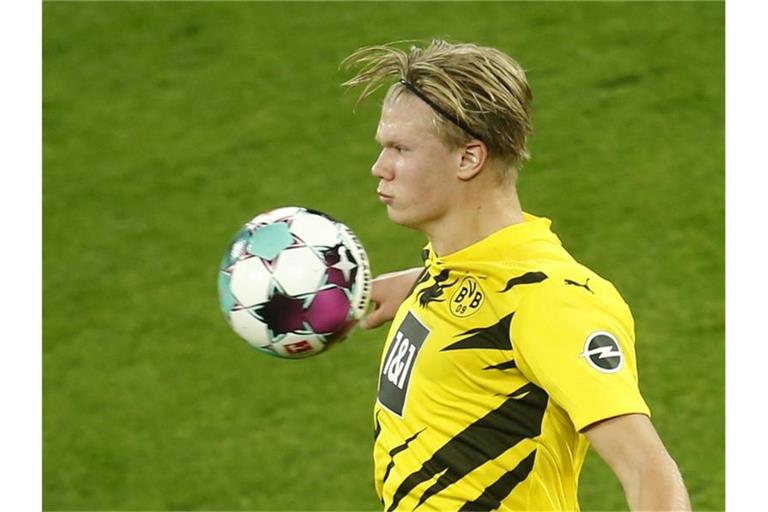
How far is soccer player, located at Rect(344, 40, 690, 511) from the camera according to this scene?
3.75 m

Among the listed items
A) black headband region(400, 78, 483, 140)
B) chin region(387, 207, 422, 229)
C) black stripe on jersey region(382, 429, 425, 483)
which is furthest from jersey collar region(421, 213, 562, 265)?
black stripe on jersey region(382, 429, 425, 483)

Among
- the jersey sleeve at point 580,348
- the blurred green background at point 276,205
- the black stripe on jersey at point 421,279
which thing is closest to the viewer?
the jersey sleeve at point 580,348

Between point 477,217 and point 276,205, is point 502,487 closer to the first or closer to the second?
point 477,217

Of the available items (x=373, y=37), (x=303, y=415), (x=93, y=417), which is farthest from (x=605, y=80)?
(x=93, y=417)

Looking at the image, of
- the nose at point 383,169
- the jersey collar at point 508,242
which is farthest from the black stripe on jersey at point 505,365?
the nose at point 383,169

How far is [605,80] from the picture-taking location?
32.7ft

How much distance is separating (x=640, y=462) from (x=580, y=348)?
0.33 metres

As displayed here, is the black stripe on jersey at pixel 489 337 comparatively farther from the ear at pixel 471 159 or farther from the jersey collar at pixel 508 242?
the ear at pixel 471 159

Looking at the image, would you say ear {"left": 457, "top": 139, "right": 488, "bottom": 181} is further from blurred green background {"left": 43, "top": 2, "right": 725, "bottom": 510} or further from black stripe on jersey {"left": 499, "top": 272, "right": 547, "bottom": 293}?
blurred green background {"left": 43, "top": 2, "right": 725, "bottom": 510}

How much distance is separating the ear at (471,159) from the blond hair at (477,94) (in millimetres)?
21

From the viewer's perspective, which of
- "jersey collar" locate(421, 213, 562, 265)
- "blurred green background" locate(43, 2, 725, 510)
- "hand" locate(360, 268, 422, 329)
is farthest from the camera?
"blurred green background" locate(43, 2, 725, 510)

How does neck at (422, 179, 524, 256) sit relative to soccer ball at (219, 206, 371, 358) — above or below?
above

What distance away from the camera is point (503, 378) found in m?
3.87

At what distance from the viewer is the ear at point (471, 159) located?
4062 millimetres
